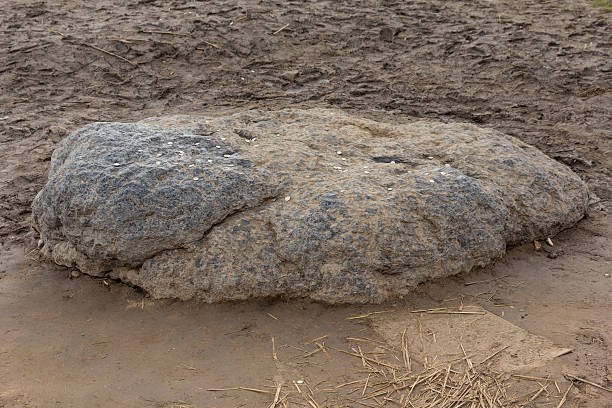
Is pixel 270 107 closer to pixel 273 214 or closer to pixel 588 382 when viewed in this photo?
pixel 273 214

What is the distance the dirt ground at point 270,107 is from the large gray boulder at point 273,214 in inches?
5.4

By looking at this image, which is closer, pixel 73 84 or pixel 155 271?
pixel 155 271

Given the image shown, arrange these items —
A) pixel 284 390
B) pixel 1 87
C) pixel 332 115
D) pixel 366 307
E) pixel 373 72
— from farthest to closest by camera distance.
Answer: pixel 373 72, pixel 1 87, pixel 332 115, pixel 366 307, pixel 284 390

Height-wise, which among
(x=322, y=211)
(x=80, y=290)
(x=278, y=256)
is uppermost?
(x=322, y=211)

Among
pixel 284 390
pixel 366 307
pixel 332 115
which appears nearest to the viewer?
pixel 284 390

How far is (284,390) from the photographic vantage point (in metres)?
2.65

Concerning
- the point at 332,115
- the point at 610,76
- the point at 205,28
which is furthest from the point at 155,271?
the point at 610,76

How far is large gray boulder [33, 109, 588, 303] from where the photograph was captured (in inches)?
126

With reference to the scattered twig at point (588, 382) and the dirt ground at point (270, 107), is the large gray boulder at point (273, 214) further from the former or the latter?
the scattered twig at point (588, 382)

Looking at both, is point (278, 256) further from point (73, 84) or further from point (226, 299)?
point (73, 84)

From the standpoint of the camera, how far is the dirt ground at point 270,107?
279 cm

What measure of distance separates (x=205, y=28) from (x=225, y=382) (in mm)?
4985

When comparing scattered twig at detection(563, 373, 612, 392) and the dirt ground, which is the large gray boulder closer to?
the dirt ground

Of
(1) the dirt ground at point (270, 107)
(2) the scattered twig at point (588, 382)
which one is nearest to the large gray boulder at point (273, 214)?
(1) the dirt ground at point (270, 107)
